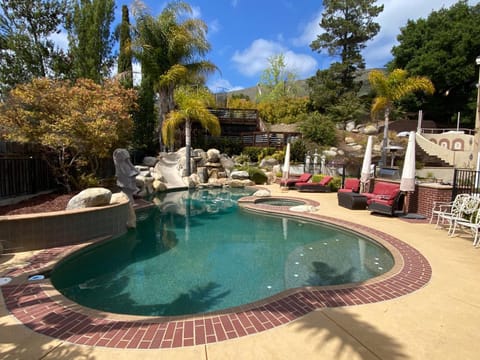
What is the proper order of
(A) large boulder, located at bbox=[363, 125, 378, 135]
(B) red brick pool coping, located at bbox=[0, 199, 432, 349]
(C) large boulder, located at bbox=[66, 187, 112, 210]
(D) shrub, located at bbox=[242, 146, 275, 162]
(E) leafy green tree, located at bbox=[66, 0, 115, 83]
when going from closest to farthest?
(B) red brick pool coping, located at bbox=[0, 199, 432, 349], (C) large boulder, located at bbox=[66, 187, 112, 210], (E) leafy green tree, located at bbox=[66, 0, 115, 83], (D) shrub, located at bbox=[242, 146, 275, 162], (A) large boulder, located at bbox=[363, 125, 378, 135]

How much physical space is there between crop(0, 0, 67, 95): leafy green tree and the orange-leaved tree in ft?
44.8

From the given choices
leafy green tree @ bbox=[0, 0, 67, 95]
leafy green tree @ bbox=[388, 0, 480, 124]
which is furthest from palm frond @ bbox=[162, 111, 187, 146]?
leafy green tree @ bbox=[388, 0, 480, 124]

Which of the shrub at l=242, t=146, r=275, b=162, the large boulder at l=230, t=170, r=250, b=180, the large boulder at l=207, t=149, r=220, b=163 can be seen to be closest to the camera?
the large boulder at l=230, t=170, r=250, b=180

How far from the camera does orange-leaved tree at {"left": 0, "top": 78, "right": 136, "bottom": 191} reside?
7.13m

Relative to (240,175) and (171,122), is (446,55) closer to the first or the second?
(240,175)

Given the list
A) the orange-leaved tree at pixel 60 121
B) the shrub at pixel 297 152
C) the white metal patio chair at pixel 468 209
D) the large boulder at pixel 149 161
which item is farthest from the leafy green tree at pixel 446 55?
the orange-leaved tree at pixel 60 121

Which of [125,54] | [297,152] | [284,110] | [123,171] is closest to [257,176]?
[297,152]

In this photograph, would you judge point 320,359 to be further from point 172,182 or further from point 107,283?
point 172,182

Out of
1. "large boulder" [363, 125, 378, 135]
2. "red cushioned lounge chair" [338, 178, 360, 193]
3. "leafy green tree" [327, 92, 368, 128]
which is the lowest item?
"red cushioned lounge chair" [338, 178, 360, 193]

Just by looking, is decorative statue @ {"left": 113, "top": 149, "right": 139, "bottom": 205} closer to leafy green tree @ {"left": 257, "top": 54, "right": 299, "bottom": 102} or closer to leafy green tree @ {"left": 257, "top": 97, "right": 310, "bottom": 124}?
leafy green tree @ {"left": 257, "top": 97, "right": 310, "bottom": 124}

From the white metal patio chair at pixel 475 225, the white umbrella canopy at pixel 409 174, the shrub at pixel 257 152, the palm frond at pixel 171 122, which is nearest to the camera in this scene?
the white metal patio chair at pixel 475 225

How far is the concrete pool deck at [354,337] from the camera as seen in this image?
7.74 ft

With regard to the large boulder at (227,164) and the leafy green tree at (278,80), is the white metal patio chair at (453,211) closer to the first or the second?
the large boulder at (227,164)

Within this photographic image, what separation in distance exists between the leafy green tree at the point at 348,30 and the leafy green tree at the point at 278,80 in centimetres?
1003
